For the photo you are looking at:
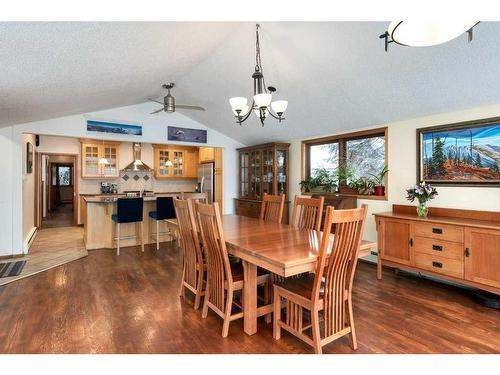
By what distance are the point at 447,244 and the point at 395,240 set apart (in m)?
0.56

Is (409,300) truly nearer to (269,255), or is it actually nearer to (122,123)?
(269,255)

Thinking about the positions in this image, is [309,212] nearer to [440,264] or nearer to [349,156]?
[440,264]

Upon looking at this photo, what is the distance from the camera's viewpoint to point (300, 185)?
5.29m

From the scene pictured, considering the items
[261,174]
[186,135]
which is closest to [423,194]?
[261,174]

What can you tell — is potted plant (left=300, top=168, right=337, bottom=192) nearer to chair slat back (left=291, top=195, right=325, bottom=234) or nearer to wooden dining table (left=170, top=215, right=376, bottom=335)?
chair slat back (left=291, top=195, right=325, bottom=234)

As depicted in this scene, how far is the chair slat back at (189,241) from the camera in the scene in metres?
2.60

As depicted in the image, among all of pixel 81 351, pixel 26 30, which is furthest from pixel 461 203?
pixel 26 30

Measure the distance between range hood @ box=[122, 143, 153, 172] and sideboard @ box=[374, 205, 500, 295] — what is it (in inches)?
235

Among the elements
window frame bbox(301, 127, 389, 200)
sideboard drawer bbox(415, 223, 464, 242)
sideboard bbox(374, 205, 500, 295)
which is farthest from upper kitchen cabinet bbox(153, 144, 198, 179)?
sideboard drawer bbox(415, 223, 464, 242)

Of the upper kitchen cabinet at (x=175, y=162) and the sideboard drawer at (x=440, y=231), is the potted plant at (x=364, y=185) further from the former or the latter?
the upper kitchen cabinet at (x=175, y=162)

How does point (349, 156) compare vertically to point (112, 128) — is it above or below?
below

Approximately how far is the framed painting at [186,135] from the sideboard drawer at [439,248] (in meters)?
4.33

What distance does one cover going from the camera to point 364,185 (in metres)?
4.26

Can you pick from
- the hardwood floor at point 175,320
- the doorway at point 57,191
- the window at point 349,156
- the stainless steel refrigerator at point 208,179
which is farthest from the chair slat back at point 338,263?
the doorway at point 57,191
